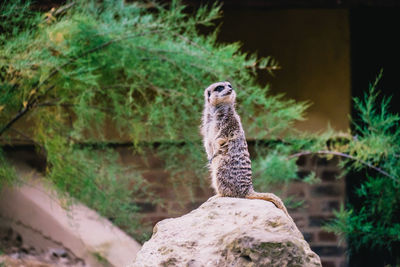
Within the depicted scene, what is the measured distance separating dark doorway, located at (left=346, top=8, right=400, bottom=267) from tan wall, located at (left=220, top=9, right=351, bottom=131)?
94mm

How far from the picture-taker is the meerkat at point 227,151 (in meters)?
2.14

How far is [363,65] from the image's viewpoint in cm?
449

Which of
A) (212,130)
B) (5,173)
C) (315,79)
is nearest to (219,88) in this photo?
(212,130)

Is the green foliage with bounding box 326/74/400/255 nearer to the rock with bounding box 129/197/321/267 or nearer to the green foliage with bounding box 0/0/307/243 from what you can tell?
the green foliage with bounding box 0/0/307/243

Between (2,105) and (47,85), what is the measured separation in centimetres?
35

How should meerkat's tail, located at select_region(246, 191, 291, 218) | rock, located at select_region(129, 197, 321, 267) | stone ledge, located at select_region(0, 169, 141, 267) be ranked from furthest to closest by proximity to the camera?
stone ledge, located at select_region(0, 169, 141, 267), meerkat's tail, located at select_region(246, 191, 291, 218), rock, located at select_region(129, 197, 321, 267)

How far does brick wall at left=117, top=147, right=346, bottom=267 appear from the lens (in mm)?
4652

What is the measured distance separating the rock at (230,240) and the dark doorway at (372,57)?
2741 mm

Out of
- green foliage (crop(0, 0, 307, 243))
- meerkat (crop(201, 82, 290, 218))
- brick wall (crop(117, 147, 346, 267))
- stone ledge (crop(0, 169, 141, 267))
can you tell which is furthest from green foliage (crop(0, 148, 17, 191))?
meerkat (crop(201, 82, 290, 218))

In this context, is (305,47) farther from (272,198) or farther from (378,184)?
(272,198)

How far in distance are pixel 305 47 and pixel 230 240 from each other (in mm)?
3227

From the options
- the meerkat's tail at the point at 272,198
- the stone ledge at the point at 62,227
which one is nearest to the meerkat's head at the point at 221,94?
the meerkat's tail at the point at 272,198

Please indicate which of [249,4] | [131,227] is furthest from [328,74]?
[131,227]

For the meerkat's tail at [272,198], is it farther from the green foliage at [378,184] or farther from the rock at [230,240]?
the green foliage at [378,184]
